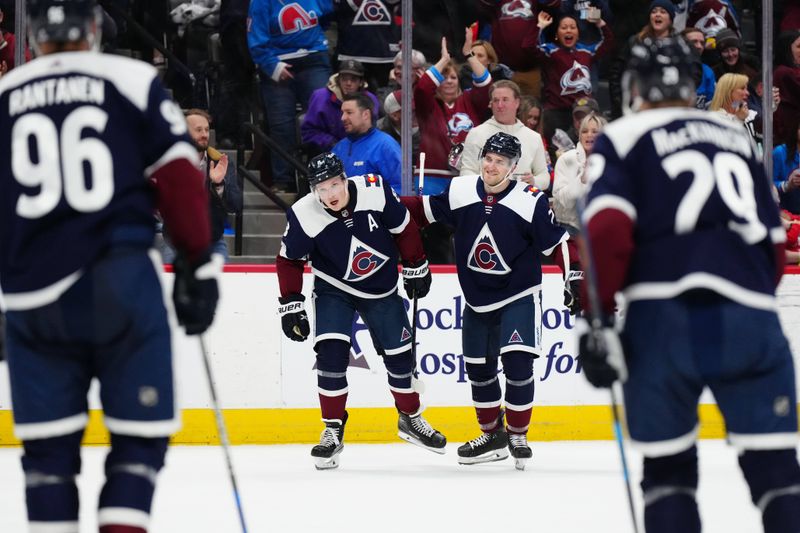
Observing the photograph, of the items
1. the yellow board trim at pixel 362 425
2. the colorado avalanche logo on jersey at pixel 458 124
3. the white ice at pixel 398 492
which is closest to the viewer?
the white ice at pixel 398 492

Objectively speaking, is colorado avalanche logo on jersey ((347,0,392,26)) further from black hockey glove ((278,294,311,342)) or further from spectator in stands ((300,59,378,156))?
black hockey glove ((278,294,311,342))

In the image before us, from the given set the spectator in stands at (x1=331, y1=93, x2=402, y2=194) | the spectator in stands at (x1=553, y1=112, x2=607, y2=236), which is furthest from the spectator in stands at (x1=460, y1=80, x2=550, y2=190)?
the spectator in stands at (x1=331, y1=93, x2=402, y2=194)

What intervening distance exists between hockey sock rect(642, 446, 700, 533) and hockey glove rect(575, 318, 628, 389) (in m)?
0.21

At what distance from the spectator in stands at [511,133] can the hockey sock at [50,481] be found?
447cm

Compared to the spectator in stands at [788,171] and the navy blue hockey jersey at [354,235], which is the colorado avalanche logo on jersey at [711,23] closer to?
the spectator in stands at [788,171]

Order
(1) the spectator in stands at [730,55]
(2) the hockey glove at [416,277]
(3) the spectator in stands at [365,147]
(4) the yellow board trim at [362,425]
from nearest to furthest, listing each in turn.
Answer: (2) the hockey glove at [416,277] → (4) the yellow board trim at [362,425] → (3) the spectator in stands at [365,147] → (1) the spectator in stands at [730,55]

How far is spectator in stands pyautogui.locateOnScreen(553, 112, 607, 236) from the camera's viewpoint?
7.05 metres

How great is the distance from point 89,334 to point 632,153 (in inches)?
48.6

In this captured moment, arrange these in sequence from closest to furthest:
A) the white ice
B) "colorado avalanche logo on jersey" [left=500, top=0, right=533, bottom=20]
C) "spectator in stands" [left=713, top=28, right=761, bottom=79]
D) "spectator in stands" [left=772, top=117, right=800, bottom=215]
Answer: the white ice → "spectator in stands" [left=772, top=117, right=800, bottom=215] → "colorado avalanche logo on jersey" [left=500, top=0, right=533, bottom=20] → "spectator in stands" [left=713, top=28, right=761, bottom=79]

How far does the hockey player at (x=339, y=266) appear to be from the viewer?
621 cm

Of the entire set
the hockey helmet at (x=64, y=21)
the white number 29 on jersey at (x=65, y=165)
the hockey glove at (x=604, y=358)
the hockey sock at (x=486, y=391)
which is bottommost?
the hockey sock at (x=486, y=391)

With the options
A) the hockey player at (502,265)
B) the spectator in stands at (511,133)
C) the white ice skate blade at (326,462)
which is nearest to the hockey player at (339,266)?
the white ice skate blade at (326,462)

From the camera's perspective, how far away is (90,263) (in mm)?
2977

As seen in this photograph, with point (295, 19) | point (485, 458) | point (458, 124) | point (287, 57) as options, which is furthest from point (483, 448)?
point (295, 19)
